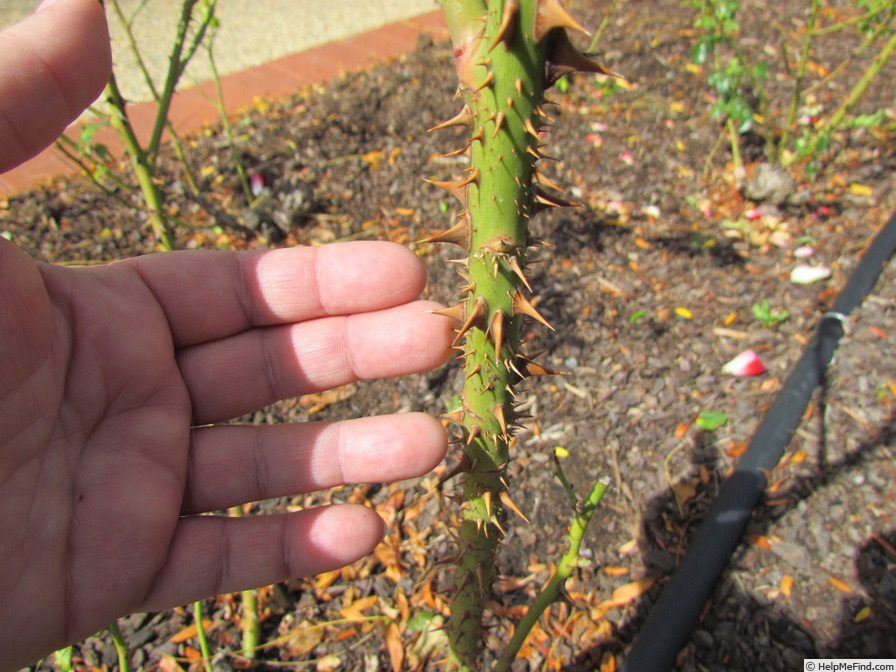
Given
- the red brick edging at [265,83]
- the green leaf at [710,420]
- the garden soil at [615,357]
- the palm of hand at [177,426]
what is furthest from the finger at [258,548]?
the red brick edging at [265,83]

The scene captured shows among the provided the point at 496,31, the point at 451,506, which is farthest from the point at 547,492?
the point at 496,31

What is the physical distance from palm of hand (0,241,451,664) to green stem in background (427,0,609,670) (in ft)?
0.74

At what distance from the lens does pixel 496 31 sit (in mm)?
655

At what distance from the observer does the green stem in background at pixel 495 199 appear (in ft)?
2.19

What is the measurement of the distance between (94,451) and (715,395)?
1686 mm

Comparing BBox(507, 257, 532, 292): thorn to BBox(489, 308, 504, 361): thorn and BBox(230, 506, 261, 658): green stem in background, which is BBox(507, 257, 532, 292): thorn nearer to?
BBox(489, 308, 504, 361): thorn

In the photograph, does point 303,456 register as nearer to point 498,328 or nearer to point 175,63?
point 498,328

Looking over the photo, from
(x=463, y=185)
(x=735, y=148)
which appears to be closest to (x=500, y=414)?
(x=463, y=185)

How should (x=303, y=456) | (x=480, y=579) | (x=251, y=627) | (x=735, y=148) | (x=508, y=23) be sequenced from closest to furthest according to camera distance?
Answer: 1. (x=508, y=23)
2. (x=480, y=579)
3. (x=303, y=456)
4. (x=251, y=627)
5. (x=735, y=148)

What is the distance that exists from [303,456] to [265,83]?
2558mm

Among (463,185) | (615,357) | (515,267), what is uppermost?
(463,185)

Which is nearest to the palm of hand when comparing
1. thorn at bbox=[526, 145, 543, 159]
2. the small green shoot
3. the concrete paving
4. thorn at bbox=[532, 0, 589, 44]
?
thorn at bbox=[526, 145, 543, 159]

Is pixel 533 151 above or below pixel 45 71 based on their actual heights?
below

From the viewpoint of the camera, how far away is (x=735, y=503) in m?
1.63
